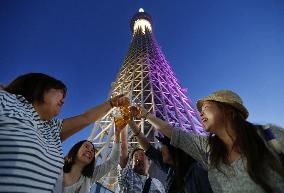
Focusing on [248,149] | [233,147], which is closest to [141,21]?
[233,147]

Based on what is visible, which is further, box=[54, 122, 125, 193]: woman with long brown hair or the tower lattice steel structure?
the tower lattice steel structure

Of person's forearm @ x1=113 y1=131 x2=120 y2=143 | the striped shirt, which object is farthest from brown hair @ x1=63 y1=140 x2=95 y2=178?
the striped shirt

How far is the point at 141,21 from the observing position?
4112 centimetres

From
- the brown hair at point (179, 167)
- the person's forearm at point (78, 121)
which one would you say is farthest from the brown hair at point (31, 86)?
the brown hair at point (179, 167)

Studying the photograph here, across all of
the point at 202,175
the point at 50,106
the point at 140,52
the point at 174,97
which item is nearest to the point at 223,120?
the point at 202,175

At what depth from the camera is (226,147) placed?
2514 millimetres

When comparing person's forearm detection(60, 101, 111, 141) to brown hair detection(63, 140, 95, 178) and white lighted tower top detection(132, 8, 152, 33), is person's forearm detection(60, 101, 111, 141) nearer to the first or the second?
brown hair detection(63, 140, 95, 178)

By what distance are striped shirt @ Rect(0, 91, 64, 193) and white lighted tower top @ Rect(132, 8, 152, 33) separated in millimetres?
39892

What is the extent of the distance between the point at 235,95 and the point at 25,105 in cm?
197

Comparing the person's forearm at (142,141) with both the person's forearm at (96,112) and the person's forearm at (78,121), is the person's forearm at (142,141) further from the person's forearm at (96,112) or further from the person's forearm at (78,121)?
the person's forearm at (78,121)

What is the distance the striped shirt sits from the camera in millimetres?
1584

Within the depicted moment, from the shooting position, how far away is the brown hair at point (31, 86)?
6.97 feet

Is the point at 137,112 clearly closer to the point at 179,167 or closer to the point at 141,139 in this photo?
the point at 141,139

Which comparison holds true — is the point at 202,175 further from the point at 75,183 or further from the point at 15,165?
the point at 15,165
